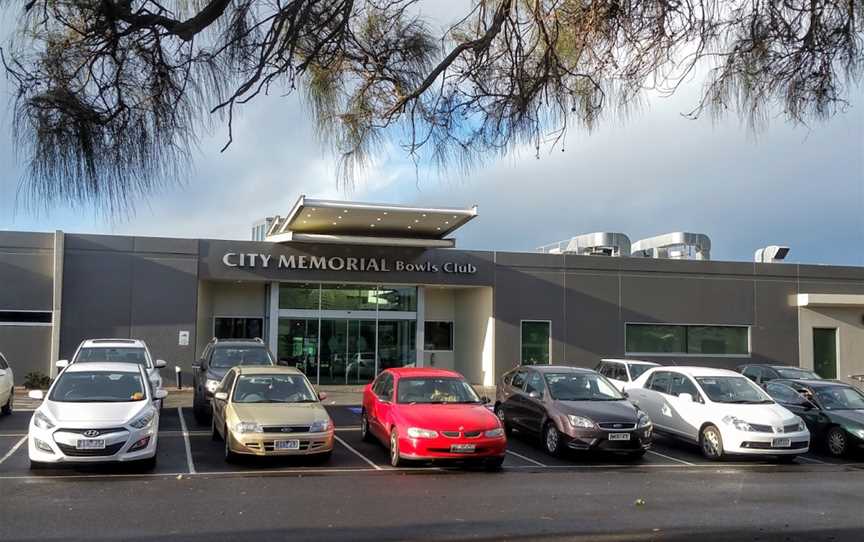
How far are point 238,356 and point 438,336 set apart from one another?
14.5 metres

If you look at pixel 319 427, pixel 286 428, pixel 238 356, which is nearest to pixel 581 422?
pixel 319 427

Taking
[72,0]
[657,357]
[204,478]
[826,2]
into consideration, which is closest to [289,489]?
[204,478]

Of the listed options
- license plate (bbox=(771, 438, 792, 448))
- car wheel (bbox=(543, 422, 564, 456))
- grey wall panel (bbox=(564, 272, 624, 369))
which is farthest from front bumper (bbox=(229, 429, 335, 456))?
grey wall panel (bbox=(564, 272, 624, 369))

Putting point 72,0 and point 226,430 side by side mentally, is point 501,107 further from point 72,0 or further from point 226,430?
point 226,430

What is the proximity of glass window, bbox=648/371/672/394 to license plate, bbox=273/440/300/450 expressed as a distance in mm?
8241

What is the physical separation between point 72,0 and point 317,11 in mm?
1704

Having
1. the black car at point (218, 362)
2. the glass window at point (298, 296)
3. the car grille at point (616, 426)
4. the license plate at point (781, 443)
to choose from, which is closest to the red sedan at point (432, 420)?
the car grille at point (616, 426)

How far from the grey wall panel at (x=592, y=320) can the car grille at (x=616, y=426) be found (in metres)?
16.0

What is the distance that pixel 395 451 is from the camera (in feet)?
40.8

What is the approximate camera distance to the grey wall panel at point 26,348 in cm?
2452

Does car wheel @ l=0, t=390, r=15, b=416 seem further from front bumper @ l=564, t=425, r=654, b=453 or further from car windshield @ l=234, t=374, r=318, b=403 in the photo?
front bumper @ l=564, t=425, r=654, b=453

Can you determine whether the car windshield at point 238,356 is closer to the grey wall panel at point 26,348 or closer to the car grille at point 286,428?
the car grille at point 286,428

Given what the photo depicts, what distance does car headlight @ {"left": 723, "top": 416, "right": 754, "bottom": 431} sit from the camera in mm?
14039

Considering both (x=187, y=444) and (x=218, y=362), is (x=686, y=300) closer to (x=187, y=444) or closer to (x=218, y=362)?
(x=218, y=362)
